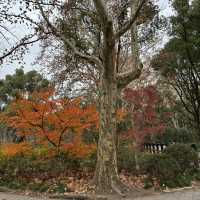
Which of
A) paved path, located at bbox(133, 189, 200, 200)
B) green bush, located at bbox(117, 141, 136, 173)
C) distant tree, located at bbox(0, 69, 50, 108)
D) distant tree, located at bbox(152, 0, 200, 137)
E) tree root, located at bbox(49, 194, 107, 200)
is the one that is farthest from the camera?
distant tree, located at bbox(0, 69, 50, 108)

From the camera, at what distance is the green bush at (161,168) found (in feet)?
Answer: 37.3

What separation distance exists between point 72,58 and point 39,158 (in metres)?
4.32

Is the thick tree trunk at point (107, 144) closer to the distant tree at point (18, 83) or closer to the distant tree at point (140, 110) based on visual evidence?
the distant tree at point (140, 110)

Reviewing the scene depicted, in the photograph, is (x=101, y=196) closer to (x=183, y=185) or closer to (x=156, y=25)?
(x=183, y=185)

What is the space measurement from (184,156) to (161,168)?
1.21m

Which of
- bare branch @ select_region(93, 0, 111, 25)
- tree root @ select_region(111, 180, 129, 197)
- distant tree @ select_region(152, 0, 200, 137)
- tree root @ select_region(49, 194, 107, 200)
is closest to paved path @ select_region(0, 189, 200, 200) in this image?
tree root @ select_region(49, 194, 107, 200)

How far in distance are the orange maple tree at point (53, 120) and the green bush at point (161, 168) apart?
7.14 feet

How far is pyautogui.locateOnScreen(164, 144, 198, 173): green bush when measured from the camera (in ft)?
41.4

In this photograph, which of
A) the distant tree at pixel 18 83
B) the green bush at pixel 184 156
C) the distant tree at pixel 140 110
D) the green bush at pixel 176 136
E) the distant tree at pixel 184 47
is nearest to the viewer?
the green bush at pixel 184 156

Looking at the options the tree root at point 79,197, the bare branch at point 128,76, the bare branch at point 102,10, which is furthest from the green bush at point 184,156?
the bare branch at point 102,10

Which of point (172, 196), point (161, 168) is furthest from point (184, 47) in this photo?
point (172, 196)

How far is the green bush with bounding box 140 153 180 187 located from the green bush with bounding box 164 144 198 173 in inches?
9.4

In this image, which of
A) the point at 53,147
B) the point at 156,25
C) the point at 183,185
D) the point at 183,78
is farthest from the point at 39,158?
the point at 183,78

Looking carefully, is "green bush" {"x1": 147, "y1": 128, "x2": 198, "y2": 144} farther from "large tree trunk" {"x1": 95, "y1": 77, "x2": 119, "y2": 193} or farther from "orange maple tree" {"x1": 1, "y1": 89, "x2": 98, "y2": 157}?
"large tree trunk" {"x1": 95, "y1": 77, "x2": 119, "y2": 193}
